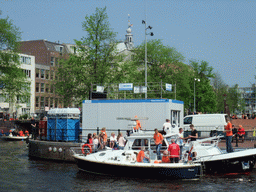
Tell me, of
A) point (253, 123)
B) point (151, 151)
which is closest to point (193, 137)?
point (151, 151)

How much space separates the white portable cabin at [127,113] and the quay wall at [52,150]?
6.84ft

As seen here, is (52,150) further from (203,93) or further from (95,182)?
(203,93)

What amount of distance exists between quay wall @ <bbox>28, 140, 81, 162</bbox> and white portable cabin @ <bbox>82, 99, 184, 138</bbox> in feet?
6.84

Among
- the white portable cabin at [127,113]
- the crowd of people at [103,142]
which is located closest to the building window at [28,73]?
the white portable cabin at [127,113]

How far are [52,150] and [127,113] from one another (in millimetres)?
6009

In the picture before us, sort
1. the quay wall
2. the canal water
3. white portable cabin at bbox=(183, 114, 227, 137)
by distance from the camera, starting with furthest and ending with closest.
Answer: white portable cabin at bbox=(183, 114, 227, 137)
the quay wall
the canal water

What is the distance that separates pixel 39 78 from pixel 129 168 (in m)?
63.8

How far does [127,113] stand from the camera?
1245 inches

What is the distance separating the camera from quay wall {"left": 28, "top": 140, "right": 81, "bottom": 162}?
29.2 m

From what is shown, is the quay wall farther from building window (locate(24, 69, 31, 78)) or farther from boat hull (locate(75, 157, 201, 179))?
building window (locate(24, 69, 31, 78))

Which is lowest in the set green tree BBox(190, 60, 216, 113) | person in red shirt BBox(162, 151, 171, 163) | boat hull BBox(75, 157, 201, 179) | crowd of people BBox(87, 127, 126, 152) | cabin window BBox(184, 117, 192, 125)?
boat hull BBox(75, 157, 201, 179)

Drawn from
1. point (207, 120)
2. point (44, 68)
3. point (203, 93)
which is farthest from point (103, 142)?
point (44, 68)

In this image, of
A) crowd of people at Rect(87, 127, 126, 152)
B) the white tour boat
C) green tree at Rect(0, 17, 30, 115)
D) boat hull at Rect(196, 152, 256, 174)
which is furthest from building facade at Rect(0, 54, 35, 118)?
boat hull at Rect(196, 152, 256, 174)

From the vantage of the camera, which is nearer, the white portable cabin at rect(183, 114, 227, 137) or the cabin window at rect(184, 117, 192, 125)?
the white portable cabin at rect(183, 114, 227, 137)
